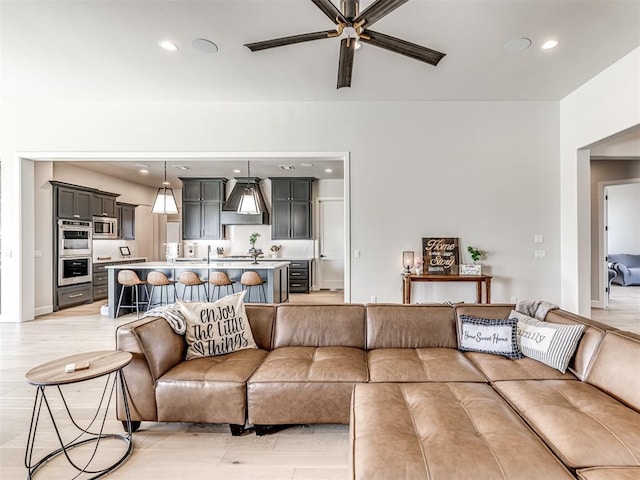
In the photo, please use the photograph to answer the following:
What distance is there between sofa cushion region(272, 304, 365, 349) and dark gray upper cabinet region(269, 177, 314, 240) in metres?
5.25

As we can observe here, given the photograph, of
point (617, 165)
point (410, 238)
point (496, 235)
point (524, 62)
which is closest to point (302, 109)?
point (410, 238)

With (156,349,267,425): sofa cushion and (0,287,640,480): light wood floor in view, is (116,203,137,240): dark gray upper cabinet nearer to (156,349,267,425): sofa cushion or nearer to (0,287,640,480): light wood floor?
(0,287,640,480): light wood floor

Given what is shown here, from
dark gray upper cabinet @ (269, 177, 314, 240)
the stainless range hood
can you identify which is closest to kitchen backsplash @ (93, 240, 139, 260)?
the stainless range hood

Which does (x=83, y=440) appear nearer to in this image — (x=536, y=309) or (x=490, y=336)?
(x=490, y=336)

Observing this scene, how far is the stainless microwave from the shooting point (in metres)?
6.70

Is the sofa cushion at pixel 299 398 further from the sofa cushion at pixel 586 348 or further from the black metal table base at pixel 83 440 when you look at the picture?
the sofa cushion at pixel 586 348

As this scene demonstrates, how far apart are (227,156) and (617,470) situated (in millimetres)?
4500

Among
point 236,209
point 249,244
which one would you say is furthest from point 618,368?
point 249,244

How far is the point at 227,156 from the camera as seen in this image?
175 inches

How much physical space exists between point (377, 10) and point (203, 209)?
6.89 metres

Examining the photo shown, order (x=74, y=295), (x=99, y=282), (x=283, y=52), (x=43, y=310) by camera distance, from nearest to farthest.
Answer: (x=283, y=52), (x=43, y=310), (x=74, y=295), (x=99, y=282)

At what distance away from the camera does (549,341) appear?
2059 millimetres

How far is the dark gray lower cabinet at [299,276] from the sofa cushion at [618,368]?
5955 mm

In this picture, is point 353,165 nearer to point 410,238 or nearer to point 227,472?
point 410,238
